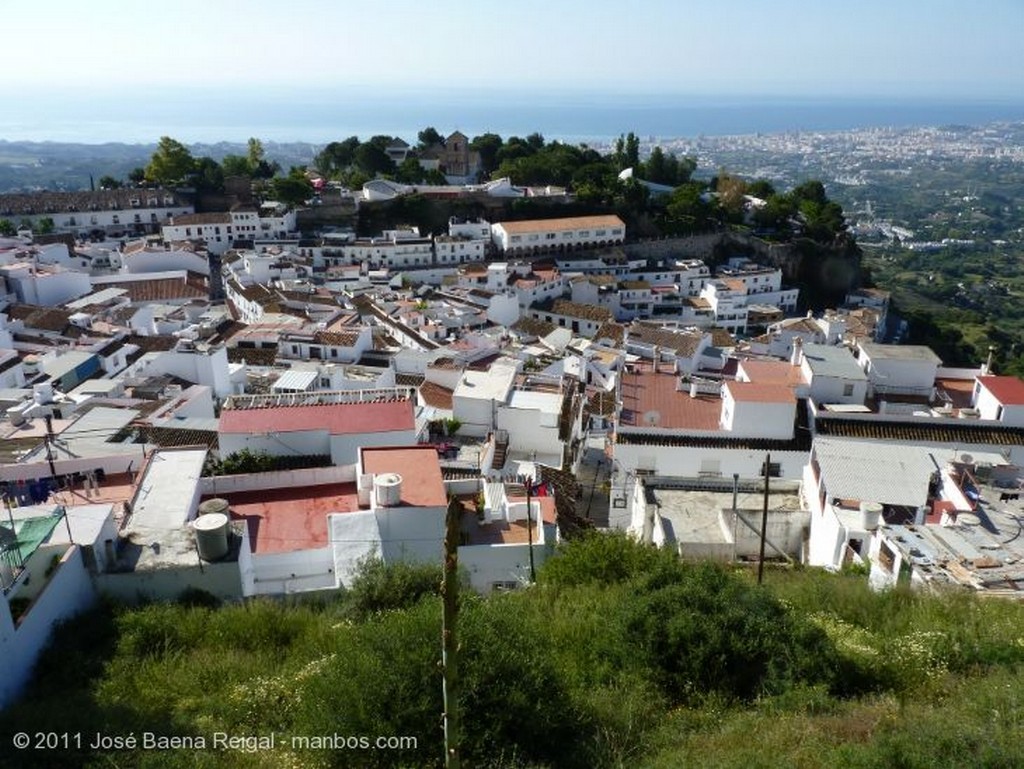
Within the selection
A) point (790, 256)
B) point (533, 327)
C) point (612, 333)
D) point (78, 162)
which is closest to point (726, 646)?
point (612, 333)

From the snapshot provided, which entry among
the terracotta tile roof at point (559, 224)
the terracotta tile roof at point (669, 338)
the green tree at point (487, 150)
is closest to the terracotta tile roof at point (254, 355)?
the terracotta tile roof at point (669, 338)

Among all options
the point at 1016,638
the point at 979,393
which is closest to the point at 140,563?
the point at 1016,638

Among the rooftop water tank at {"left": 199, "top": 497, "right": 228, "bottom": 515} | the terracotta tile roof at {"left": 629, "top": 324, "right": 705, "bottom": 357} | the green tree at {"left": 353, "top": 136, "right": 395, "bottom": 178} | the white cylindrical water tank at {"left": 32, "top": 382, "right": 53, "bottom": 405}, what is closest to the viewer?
the rooftop water tank at {"left": 199, "top": 497, "right": 228, "bottom": 515}

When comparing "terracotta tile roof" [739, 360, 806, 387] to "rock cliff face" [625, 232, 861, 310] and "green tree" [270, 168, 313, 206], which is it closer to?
"rock cliff face" [625, 232, 861, 310]

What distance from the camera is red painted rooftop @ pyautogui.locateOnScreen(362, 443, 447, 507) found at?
1211 cm

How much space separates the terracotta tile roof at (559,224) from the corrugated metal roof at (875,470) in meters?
34.4

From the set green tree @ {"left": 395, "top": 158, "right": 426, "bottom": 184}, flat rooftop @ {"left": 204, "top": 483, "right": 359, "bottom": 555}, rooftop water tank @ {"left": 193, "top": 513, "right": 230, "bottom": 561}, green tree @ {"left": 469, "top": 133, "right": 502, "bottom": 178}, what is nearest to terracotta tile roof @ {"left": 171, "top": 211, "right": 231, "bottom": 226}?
green tree @ {"left": 395, "top": 158, "right": 426, "bottom": 184}

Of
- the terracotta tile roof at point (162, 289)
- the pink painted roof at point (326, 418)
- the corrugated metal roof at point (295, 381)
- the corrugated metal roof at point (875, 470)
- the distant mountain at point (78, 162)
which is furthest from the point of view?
the distant mountain at point (78, 162)

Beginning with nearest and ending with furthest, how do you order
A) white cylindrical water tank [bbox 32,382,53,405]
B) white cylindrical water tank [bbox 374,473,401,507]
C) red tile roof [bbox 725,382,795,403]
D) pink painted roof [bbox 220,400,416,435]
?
white cylindrical water tank [bbox 374,473,401,507], pink painted roof [bbox 220,400,416,435], red tile roof [bbox 725,382,795,403], white cylindrical water tank [bbox 32,382,53,405]

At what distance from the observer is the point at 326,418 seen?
1507 cm

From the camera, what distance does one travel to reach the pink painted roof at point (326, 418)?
A: 1459 cm

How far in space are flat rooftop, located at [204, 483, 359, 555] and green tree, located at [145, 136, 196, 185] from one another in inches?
1848

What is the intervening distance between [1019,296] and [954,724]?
325 ft

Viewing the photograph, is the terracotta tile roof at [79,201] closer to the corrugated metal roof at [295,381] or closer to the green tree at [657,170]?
the corrugated metal roof at [295,381]
